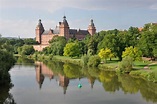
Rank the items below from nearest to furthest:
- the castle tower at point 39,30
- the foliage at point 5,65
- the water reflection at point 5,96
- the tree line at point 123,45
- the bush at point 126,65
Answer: the water reflection at point 5,96 → the foliage at point 5,65 → the bush at point 126,65 → the tree line at point 123,45 → the castle tower at point 39,30

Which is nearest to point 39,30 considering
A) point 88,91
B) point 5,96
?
point 88,91

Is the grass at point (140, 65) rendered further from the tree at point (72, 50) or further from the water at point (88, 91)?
the tree at point (72, 50)

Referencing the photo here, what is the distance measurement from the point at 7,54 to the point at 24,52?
64.6 meters

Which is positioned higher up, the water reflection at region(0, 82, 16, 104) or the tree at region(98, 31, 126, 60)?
Result: the tree at region(98, 31, 126, 60)

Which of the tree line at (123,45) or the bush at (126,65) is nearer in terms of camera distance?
the bush at (126,65)

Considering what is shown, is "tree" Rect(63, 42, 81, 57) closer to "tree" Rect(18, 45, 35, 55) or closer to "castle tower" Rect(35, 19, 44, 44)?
"tree" Rect(18, 45, 35, 55)

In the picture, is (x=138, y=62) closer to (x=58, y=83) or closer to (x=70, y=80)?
(x=70, y=80)

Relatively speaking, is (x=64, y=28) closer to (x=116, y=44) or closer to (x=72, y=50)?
(x=72, y=50)

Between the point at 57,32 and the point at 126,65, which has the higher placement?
the point at 57,32

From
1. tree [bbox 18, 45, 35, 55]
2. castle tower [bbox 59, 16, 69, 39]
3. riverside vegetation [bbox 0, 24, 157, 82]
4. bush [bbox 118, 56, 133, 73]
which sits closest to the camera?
bush [bbox 118, 56, 133, 73]

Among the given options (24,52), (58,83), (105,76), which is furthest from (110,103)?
(24,52)

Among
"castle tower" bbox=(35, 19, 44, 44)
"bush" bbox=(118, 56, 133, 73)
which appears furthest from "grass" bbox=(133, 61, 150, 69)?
"castle tower" bbox=(35, 19, 44, 44)

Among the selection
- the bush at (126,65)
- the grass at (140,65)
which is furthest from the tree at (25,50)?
the bush at (126,65)

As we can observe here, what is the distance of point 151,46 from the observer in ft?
165
